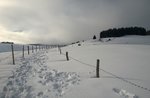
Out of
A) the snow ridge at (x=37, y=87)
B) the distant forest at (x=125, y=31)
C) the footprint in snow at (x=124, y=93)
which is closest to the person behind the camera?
the footprint in snow at (x=124, y=93)

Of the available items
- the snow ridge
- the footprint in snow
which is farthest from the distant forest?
the footprint in snow

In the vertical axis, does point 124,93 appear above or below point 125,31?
below

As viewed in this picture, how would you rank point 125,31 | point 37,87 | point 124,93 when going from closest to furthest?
1. point 124,93
2. point 37,87
3. point 125,31

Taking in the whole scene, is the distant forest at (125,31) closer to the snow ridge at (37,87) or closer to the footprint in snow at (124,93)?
the snow ridge at (37,87)

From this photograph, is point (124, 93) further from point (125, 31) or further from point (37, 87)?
point (125, 31)

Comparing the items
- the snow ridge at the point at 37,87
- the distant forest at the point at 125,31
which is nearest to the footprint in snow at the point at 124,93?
the snow ridge at the point at 37,87

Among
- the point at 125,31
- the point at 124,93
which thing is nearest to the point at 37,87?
the point at 124,93

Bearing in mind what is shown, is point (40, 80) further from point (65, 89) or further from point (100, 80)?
point (100, 80)

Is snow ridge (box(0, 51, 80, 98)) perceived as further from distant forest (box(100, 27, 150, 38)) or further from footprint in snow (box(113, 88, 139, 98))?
distant forest (box(100, 27, 150, 38))

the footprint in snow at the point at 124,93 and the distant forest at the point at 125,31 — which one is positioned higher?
the distant forest at the point at 125,31

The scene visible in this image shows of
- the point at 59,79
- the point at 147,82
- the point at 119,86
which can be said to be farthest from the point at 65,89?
the point at 147,82

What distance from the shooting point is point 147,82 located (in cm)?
1026

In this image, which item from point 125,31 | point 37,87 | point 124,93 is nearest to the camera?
point 124,93

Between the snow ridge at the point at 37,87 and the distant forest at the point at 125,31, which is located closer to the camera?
the snow ridge at the point at 37,87
